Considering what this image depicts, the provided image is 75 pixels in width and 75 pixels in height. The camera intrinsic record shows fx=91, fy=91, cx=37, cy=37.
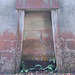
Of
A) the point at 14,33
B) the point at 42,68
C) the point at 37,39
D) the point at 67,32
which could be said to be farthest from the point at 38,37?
the point at 42,68

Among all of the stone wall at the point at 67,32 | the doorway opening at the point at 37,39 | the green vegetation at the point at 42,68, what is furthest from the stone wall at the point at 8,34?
the stone wall at the point at 67,32

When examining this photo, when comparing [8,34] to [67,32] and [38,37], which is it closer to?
[38,37]

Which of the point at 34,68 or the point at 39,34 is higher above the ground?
the point at 39,34

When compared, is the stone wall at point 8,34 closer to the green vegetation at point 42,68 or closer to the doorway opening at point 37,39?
the green vegetation at point 42,68

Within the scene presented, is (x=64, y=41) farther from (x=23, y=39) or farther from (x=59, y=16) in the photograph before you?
(x=23, y=39)

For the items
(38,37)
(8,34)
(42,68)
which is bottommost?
(42,68)

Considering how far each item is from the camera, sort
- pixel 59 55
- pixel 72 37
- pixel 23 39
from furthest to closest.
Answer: pixel 23 39 → pixel 72 37 → pixel 59 55

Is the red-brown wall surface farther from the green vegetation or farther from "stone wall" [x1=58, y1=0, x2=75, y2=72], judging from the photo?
"stone wall" [x1=58, y1=0, x2=75, y2=72]

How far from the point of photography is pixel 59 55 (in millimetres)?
5668

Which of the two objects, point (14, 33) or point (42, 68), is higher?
point (14, 33)

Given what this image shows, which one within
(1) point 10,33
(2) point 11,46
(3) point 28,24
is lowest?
(2) point 11,46

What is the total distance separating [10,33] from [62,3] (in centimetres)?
428

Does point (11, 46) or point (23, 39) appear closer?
point (11, 46)

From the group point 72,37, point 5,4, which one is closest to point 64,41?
point 72,37
